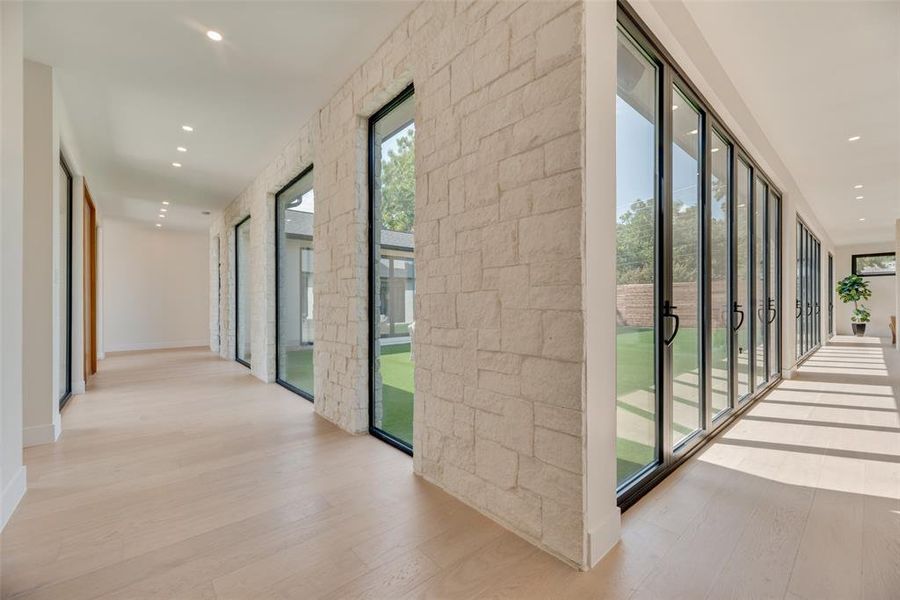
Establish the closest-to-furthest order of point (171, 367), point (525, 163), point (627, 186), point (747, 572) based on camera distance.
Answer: point (747, 572)
point (525, 163)
point (627, 186)
point (171, 367)

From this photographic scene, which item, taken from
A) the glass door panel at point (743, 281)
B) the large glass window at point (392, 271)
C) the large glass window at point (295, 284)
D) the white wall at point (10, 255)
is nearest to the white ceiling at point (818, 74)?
the glass door panel at point (743, 281)

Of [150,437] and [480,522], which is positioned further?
[150,437]

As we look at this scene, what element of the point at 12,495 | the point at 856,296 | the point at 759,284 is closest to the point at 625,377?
the point at 12,495

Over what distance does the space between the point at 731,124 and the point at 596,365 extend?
9.84 feet

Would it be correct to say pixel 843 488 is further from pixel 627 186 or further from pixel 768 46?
pixel 768 46

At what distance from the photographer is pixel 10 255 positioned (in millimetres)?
1963

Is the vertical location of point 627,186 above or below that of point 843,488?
above

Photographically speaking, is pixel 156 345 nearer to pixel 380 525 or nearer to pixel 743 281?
pixel 380 525

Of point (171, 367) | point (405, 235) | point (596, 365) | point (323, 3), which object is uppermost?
point (323, 3)

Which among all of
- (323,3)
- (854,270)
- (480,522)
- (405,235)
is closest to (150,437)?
(405,235)

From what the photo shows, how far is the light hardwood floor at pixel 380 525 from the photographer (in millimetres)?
1399

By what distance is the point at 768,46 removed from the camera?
2.53 metres

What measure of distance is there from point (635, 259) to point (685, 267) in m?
0.72

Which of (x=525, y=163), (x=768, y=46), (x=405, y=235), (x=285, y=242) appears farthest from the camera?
(x=285, y=242)
